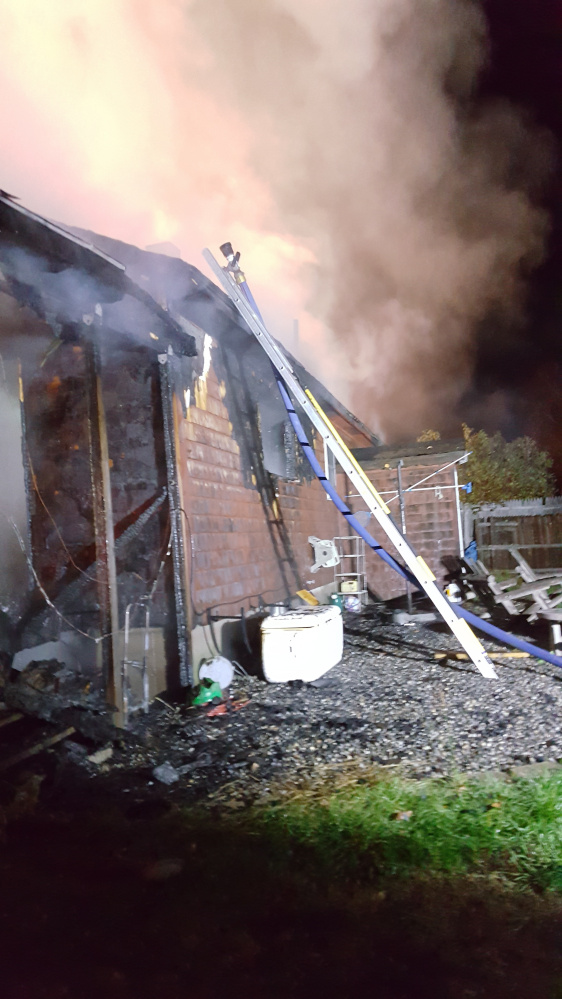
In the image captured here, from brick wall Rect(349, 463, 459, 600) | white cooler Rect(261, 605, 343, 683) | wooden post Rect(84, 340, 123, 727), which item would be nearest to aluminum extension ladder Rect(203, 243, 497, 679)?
white cooler Rect(261, 605, 343, 683)

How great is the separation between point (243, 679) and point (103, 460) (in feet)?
9.45

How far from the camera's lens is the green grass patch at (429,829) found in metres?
2.79

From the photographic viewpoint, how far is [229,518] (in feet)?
24.0

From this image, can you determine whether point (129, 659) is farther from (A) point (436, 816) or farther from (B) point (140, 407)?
(A) point (436, 816)

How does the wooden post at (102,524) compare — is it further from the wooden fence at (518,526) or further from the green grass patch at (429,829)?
the wooden fence at (518,526)

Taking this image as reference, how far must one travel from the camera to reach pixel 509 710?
516 cm

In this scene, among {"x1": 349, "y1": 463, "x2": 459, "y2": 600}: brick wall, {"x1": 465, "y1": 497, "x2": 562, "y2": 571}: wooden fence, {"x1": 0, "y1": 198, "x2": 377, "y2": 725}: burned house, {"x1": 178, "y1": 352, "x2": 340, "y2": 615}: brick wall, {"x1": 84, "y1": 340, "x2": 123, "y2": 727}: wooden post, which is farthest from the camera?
{"x1": 465, "y1": 497, "x2": 562, "y2": 571}: wooden fence

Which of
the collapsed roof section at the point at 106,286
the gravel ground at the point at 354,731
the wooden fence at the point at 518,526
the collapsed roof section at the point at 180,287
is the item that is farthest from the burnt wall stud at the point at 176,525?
the wooden fence at the point at 518,526

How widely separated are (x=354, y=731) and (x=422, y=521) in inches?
332

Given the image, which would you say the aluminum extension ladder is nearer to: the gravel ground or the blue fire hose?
the blue fire hose

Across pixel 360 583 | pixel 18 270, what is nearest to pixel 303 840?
pixel 18 270

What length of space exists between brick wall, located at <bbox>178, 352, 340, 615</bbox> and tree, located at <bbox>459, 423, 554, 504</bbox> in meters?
22.8

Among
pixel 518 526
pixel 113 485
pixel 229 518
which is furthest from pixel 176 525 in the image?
pixel 518 526

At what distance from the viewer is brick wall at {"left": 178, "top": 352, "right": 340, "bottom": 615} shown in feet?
20.9
